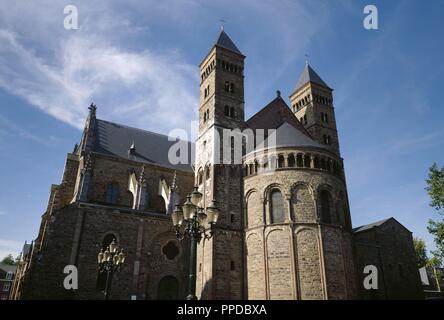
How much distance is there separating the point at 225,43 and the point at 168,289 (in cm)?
2486

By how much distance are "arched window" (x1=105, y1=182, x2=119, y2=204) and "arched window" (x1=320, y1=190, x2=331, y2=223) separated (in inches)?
755

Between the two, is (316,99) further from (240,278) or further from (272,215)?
(240,278)

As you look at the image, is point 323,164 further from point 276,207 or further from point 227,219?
point 227,219

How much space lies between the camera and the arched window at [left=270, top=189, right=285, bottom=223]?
82.7ft

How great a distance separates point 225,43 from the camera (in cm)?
3500

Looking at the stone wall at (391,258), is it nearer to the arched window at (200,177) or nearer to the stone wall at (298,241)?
the stone wall at (298,241)

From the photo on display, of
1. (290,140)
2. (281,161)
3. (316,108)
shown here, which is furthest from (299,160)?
(316,108)

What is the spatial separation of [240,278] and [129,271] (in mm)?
8610

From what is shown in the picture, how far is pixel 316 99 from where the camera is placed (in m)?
37.9

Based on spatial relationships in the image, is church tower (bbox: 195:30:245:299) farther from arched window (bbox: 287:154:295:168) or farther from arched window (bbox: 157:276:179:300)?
arched window (bbox: 287:154:295:168)

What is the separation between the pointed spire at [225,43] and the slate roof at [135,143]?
43.5ft

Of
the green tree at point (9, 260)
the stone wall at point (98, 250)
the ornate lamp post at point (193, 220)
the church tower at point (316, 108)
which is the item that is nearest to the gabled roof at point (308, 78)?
the church tower at point (316, 108)

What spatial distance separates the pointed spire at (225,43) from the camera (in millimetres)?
34250
